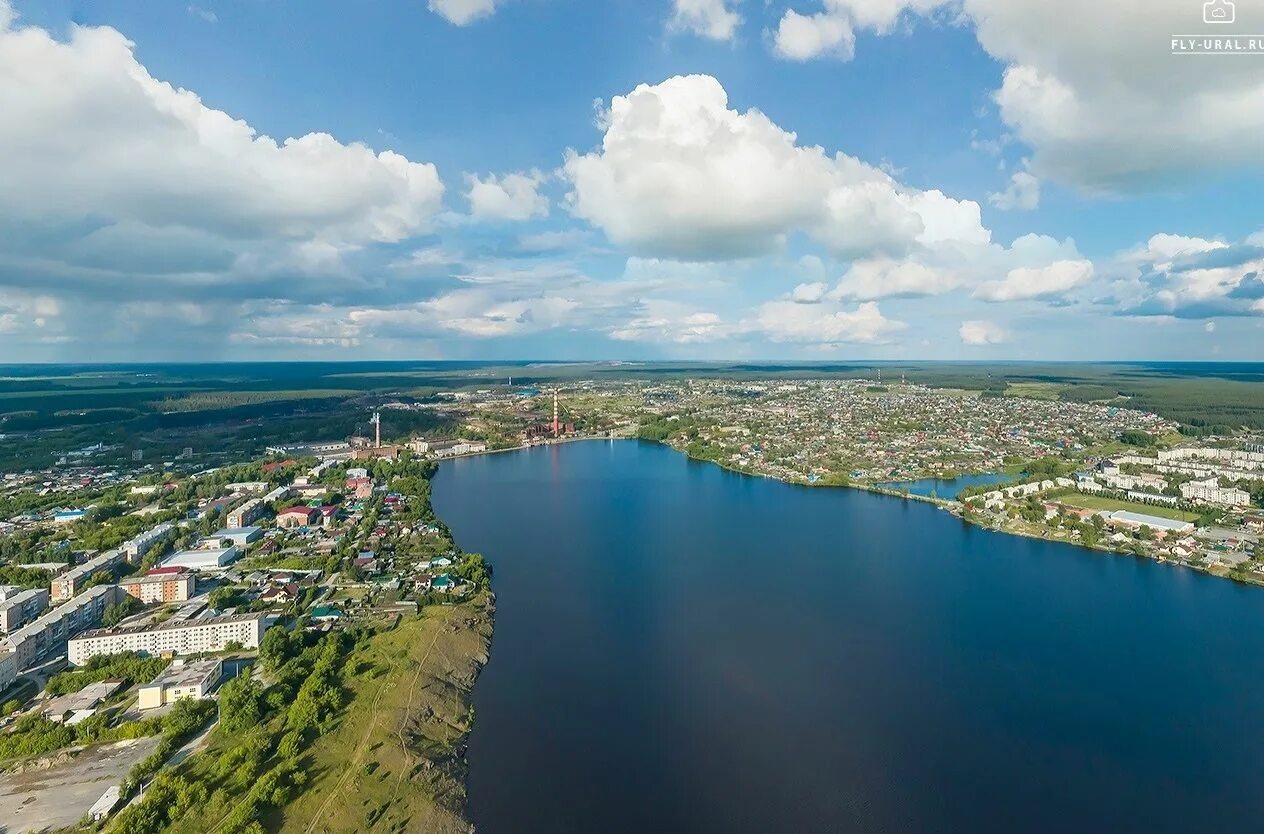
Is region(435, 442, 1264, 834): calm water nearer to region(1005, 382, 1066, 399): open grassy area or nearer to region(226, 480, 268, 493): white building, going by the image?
region(226, 480, 268, 493): white building

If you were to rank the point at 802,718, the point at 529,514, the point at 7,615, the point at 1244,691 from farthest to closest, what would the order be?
the point at 529,514 → the point at 7,615 → the point at 1244,691 → the point at 802,718

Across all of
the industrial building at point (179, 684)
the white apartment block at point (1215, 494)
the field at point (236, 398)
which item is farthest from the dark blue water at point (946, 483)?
the field at point (236, 398)

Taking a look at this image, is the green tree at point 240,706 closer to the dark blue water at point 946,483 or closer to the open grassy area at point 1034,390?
the dark blue water at point 946,483

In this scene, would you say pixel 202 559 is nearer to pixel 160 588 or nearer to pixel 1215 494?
pixel 160 588

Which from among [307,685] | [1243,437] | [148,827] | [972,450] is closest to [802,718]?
[307,685]

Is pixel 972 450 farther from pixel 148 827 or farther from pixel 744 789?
pixel 148 827

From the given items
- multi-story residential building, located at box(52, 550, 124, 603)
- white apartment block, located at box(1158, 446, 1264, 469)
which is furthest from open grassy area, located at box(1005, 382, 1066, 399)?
multi-story residential building, located at box(52, 550, 124, 603)
